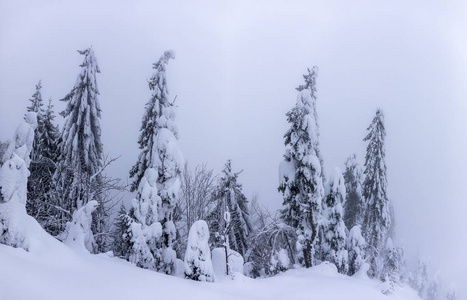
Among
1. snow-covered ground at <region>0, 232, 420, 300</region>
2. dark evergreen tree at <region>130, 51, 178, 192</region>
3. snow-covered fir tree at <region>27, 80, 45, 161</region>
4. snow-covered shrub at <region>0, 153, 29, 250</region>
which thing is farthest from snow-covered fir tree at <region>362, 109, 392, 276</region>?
snow-covered shrub at <region>0, 153, 29, 250</region>

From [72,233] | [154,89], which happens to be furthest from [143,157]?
[72,233]

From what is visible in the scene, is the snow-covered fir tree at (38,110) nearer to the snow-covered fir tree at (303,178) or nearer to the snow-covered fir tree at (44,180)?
the snow-covered fir tree at (44,180)

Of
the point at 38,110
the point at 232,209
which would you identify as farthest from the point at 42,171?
the point at 232,209

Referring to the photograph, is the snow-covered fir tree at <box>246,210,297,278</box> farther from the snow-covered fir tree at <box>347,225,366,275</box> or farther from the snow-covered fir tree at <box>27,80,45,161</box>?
the snow-covered fir tree at <box>27,80,45,161</box>

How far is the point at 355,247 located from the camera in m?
21.4

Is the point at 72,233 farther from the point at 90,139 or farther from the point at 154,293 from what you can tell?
the point at 90,139

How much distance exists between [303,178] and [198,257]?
30.5 ft

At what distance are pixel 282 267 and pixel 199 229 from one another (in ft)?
23.7

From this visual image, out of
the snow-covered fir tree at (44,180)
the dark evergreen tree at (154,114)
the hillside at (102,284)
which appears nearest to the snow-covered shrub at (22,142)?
the hillside at (102,284)

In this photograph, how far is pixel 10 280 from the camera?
7375 mm

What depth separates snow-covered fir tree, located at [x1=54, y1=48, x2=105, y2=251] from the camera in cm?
2109

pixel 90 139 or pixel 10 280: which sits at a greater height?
pixel 90 139

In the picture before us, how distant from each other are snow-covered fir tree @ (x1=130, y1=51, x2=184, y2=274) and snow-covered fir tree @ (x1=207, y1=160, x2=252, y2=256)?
945 centimetres

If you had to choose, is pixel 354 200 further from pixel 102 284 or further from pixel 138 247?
pixel 102 284
